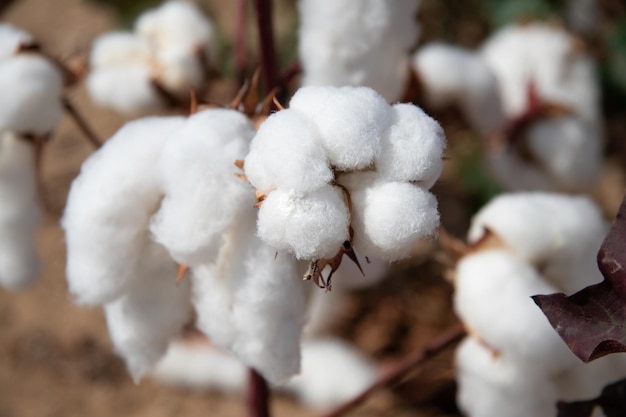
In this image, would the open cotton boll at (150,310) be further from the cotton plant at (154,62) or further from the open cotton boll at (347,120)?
the cotton plant at (154,62)

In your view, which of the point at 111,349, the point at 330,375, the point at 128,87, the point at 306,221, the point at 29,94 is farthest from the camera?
the point at 111,349

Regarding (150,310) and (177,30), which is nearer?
(150,310)

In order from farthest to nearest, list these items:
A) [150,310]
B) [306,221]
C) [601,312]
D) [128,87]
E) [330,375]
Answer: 1. [330,375]
2. [128,87]
3. [150,310]
4. [601,312]
5. [306,221]

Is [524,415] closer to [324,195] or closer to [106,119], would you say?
[324,195]

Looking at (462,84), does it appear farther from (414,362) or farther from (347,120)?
(347,120)

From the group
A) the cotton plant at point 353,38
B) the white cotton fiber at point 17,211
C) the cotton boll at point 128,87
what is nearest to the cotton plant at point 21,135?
the white cotton fiber at point 17,211

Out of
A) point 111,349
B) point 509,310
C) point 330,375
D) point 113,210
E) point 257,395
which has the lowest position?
point 111,349

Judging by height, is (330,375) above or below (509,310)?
below

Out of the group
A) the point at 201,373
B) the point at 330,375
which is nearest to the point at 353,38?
the point at 330,375

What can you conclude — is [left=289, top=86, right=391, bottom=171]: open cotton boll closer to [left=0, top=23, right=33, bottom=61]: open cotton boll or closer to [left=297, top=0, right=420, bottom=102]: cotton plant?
[left=297, top=0, right=420, bottom=102]: cotton plant
